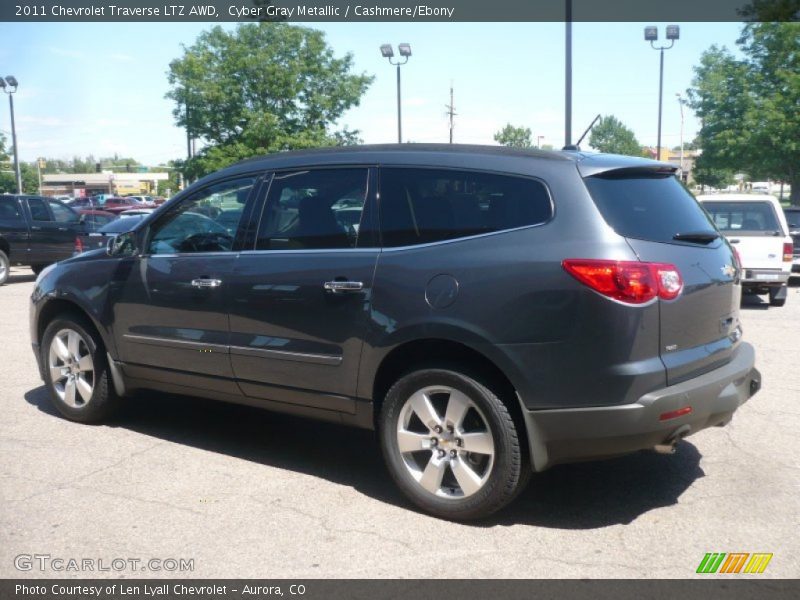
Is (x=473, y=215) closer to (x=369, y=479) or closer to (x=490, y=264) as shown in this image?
(x=490, y=264)

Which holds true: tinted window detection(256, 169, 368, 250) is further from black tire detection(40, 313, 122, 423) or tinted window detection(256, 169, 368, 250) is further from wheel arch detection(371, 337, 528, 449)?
black tire detection(40, 313, 122, 423)

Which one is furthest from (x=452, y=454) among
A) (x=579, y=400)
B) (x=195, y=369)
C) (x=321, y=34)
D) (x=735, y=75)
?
(x=321, y=34)

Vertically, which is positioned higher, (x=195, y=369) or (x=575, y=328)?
(x=575, y=328)

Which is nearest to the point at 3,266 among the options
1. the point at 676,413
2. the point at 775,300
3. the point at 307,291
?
the point at 307,291

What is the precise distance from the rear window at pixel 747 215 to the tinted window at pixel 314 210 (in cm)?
944

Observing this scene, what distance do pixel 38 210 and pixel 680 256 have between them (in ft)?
54.7

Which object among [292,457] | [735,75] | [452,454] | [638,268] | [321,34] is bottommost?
[292,457]

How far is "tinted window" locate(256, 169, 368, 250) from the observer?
181 inches

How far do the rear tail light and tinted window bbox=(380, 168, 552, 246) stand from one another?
35 centimetres

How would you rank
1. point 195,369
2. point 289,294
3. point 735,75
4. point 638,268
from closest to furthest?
point 638,268
point 289,294
point 195,369
point 735,75

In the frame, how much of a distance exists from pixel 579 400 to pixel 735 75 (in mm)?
31105

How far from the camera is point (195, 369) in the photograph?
5191 mm
